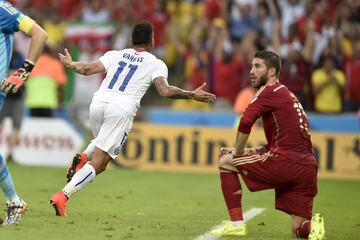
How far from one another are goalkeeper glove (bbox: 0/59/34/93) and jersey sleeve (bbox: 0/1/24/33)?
0.43m

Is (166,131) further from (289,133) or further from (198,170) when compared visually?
(289,133)

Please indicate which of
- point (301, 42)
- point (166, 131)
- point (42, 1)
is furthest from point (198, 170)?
point (42, 1)

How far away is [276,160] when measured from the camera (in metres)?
9.36

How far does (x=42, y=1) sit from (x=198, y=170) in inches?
307

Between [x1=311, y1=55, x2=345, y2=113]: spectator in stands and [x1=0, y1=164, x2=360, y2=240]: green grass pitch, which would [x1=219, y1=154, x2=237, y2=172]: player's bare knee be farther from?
[x1=311, y1=55, x2=345, y2=113]: spectator in stands

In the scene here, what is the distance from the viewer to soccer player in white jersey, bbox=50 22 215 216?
10609mm

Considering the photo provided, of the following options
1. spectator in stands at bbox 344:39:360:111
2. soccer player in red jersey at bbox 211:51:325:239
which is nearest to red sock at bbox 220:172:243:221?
soccer player in red jersey at bbox 211:51:325:239

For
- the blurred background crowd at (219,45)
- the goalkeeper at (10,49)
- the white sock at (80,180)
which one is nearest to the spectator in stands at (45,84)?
the blurred background crowd at (219,45)

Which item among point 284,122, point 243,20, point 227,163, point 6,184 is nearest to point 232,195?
point 227,163

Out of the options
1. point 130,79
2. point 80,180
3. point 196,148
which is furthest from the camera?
point 196,148

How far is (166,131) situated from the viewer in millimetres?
19297

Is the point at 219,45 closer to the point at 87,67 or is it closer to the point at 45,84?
the point at 45,84

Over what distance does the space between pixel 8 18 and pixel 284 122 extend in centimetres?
304

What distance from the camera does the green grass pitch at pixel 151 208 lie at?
30.8 feet
